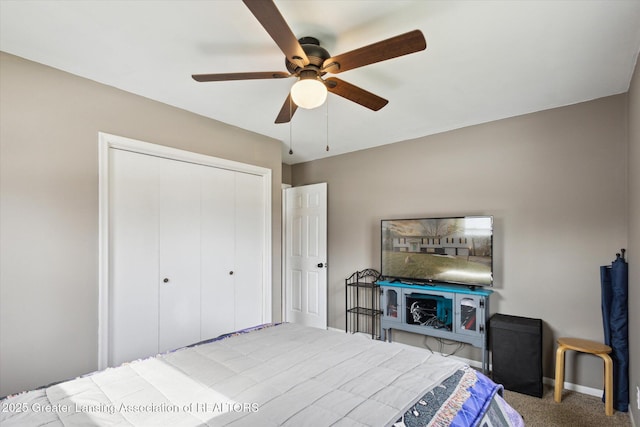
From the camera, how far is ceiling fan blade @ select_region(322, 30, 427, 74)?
141 cm

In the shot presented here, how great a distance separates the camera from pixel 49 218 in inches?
85.9

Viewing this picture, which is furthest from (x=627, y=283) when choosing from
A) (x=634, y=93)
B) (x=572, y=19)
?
(x=572, y=19)

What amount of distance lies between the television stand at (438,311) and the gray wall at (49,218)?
2.66 meters

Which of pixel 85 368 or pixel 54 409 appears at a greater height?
pixel 54 409

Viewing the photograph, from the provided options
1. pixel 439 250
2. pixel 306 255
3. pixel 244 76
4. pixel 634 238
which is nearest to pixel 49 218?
pixel 244 76

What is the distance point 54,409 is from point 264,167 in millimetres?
2823

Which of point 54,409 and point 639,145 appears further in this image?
point 639,145

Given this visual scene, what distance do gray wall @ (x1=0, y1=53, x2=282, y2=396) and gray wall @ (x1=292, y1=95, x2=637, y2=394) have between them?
2979mm

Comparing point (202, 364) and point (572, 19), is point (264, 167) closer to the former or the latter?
point (202, 364)

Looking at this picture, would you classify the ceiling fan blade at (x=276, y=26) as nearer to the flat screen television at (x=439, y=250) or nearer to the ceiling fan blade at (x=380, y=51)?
the ceiling fan blade at (x=380, y=51)

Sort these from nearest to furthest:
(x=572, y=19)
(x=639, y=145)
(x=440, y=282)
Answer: (x=572, y=19) → (x=639, y=145) → (x=440, y=282)

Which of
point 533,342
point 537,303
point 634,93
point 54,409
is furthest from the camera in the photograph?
point 537,303

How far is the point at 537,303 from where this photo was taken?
290 centimetres

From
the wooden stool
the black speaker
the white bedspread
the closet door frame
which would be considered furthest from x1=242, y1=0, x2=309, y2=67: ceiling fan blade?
the wooden stool
